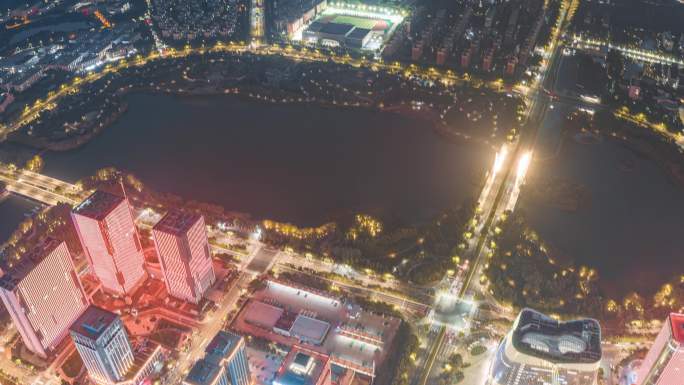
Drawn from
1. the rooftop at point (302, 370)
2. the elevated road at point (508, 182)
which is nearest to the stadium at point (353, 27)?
the elevated road at point (508, 182)

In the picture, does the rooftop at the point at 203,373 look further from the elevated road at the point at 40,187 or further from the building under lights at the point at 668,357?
the elevated road at the point at 40,187

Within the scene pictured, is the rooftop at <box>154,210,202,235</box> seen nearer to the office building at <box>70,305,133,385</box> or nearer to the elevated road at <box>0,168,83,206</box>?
the office building at <box>70,305,133,385</box>

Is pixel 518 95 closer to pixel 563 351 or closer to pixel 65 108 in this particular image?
pixel 563 351

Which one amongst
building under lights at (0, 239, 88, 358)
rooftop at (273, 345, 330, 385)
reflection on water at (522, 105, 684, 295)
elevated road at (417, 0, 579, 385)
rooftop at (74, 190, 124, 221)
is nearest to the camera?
rooftop at (273, 345, 330, 385)

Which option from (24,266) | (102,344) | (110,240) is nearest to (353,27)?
(110,240)

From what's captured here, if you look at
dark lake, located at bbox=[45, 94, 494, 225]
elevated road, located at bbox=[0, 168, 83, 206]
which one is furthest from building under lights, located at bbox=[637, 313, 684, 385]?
elevated road, located at bbox=[0, 168, 83, 206]

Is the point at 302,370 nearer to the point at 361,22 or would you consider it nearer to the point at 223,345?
the point at 223,345

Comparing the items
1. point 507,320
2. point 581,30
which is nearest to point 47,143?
point 507,320
